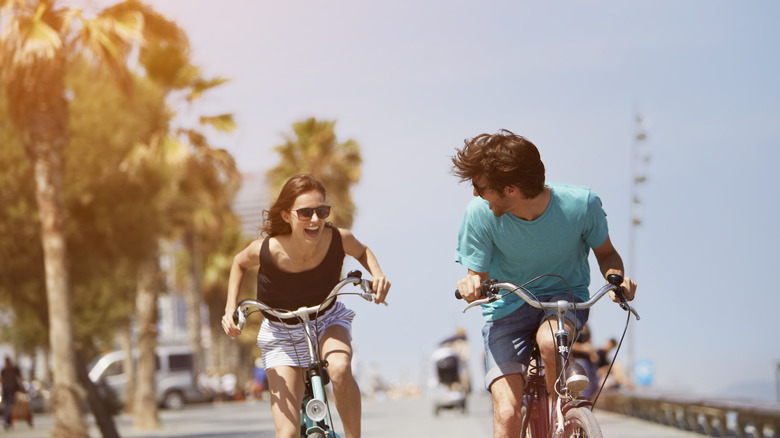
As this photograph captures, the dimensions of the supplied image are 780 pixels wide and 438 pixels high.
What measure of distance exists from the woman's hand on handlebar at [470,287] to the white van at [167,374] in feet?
127

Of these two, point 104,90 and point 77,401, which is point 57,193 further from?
point 104,90

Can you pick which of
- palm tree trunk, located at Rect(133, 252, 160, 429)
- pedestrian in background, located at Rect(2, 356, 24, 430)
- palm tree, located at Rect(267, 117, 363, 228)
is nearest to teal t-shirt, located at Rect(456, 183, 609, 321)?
palm tree trunk, located at Rect(133, 252, 160, 429)

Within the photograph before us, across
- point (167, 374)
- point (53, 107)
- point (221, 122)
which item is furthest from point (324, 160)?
point (53, 107)

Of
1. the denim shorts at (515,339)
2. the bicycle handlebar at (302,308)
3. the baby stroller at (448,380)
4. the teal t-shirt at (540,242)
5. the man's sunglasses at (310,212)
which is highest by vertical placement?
the man's sunglasses at (310,212)

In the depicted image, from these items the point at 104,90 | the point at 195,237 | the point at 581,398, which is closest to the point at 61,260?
the point at 104,90

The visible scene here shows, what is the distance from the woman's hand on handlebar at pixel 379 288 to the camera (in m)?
5.89

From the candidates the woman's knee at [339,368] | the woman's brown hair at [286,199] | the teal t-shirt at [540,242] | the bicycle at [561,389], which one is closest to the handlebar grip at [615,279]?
the bicycle at [561,389]

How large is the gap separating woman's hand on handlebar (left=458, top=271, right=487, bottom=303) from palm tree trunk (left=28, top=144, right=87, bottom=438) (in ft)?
38.8

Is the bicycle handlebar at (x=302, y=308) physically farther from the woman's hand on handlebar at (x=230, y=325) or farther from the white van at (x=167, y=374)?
the white van at (x=167, y=374)

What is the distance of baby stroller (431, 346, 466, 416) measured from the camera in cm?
2248

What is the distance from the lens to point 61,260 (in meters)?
16.5

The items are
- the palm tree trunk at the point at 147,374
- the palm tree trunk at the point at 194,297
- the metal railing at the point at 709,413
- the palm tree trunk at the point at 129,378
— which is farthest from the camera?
the palm tree trunk at the point at 194,297

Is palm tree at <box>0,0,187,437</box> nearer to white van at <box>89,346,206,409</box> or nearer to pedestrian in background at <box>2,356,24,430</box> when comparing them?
pedestrian in background at <box>2,356,24,430</box>

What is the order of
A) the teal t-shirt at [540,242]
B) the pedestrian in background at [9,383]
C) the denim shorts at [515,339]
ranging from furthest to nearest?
1. the pedestrian in background at [9,383]
2. the denim shorts at [515,339]
3. the teal t-shirt at [540,242]
